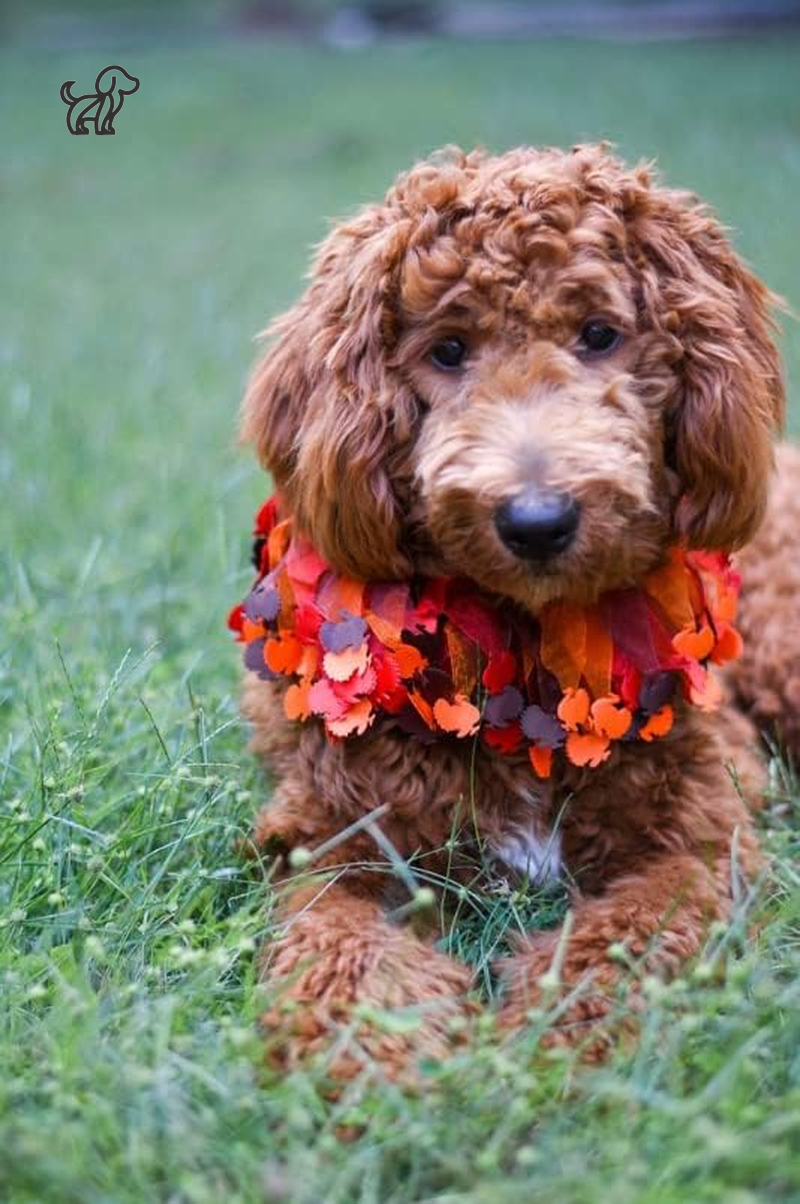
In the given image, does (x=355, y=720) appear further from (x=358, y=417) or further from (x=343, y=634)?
(x=358, y=417)

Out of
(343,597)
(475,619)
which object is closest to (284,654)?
(343,597)

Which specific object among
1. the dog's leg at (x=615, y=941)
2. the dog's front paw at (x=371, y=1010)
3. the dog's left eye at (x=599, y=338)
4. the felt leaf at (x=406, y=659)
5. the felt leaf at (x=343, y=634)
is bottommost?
the dog's front paw at (x=371, y=1010)

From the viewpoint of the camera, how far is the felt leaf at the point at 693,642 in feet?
9.43

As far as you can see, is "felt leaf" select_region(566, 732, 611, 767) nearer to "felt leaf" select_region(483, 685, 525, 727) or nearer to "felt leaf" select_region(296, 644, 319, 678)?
"felt leaf" select_region(483, 685, 525, 727)

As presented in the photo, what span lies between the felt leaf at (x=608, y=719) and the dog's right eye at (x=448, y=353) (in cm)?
70

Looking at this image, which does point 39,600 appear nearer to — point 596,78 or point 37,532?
point 37,532

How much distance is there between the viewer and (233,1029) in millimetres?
2303

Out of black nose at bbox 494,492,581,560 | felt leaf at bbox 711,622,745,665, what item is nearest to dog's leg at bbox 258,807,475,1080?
black nose at bbox 494,492,581,560

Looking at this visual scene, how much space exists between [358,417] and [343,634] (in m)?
0.42

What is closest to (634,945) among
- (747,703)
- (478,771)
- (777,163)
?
(478,771)

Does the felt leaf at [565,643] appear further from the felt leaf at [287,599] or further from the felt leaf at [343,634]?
the felt leaf at [287,599]

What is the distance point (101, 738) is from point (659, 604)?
1214 mm

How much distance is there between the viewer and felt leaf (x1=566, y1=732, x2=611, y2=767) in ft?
9.02

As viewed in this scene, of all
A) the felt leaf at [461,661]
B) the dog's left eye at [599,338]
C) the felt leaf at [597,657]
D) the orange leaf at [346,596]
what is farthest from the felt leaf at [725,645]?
the orange leaf at [346,596]
